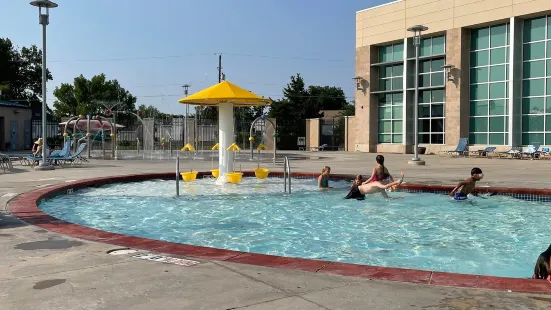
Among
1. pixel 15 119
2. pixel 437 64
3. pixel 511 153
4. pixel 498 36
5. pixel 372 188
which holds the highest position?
pixel 498 36

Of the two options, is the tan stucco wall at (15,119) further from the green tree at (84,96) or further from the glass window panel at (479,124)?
the glass window panel at (479,124)

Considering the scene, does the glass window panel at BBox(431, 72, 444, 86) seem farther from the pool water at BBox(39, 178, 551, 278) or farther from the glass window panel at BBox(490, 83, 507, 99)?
the pool water at BBox(39, 178, 551, 278)

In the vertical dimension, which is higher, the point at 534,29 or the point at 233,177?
the point at 534,29

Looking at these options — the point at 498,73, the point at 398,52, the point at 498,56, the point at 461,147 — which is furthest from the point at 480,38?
the point at 461,147

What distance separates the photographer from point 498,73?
1297 inches

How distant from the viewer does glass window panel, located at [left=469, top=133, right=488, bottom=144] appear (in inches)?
1334

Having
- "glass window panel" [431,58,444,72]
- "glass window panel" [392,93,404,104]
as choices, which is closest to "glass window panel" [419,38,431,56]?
"glass window panel" [431,58,444,72]

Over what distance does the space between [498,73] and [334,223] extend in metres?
27.8

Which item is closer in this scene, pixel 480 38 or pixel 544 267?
pixel 544 267

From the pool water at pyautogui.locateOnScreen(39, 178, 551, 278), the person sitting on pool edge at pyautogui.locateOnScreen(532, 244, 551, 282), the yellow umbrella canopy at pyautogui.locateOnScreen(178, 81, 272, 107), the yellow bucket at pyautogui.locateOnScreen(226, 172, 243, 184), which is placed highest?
the yellow umbrella canopy at pyautogui.locateOnScreen(178, 81, 272, 107)

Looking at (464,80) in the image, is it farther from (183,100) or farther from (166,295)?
(166,295)

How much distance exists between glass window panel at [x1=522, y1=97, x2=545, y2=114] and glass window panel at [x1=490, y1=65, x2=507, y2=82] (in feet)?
6.59

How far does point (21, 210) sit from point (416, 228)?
7.04m

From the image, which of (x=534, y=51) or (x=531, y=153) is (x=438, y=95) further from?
(x=531, y=153)
